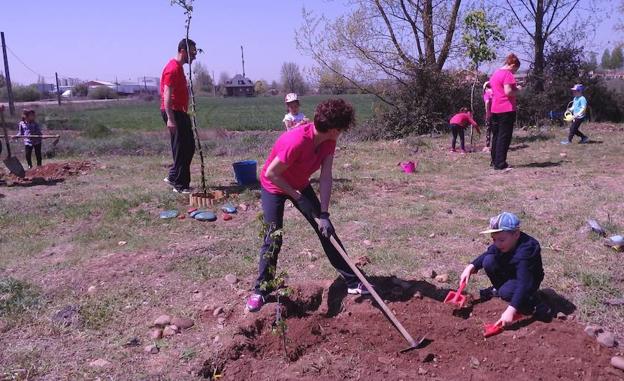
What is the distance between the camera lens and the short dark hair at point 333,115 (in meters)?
3.17

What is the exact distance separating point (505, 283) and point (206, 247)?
8.84 feet

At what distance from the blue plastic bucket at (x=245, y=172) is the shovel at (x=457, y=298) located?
4.23 metres

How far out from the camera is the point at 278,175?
3301 mm

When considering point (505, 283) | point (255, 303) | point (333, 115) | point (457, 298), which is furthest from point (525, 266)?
point (255, 303)

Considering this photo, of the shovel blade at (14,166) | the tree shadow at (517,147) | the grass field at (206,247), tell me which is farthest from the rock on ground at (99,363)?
the tree shadow at (517,147)

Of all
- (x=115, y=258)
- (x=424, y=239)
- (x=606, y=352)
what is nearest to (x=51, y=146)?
(x=115, y=258)

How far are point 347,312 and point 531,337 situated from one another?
44.4 inches

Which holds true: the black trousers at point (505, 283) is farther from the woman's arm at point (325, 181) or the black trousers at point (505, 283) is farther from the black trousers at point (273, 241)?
the woman's arm at point (325, 181)

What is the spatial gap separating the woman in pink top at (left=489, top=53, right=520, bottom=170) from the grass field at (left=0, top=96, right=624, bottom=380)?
551 mm

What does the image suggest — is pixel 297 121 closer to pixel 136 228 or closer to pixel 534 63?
pixel 136 228

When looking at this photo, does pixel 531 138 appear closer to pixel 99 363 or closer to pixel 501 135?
pixel 501 135

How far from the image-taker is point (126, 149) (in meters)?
12.5

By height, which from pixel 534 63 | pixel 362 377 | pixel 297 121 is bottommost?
pixel 362 377

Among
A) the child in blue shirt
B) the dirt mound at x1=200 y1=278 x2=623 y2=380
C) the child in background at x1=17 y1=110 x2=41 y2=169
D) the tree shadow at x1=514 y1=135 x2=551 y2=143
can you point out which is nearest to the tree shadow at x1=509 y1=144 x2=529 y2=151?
the tree shadow at x1=514 y1=135 x2=551 y2=143
